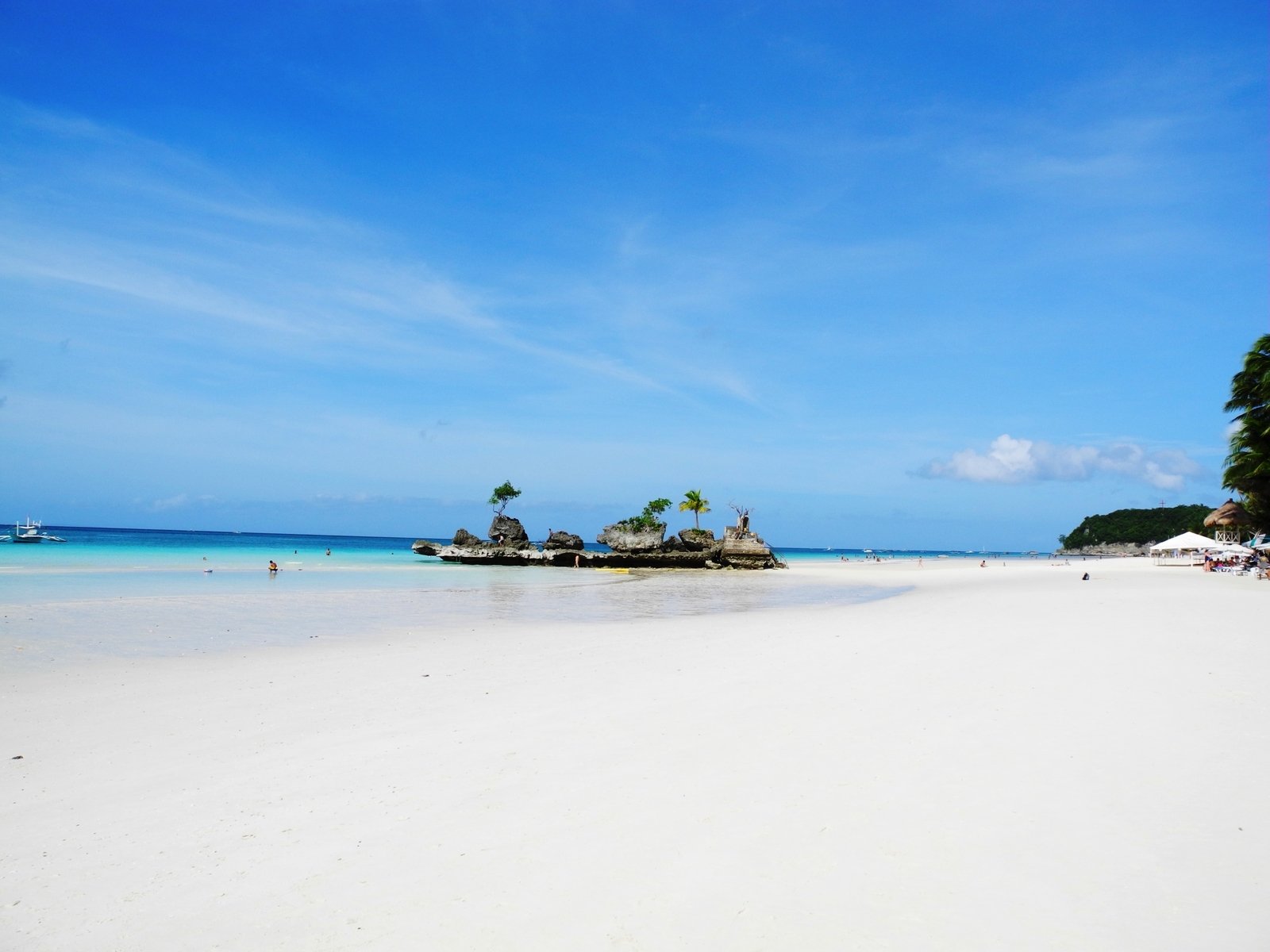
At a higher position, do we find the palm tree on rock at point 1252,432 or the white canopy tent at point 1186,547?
the palm tree on rock at point 1252,432

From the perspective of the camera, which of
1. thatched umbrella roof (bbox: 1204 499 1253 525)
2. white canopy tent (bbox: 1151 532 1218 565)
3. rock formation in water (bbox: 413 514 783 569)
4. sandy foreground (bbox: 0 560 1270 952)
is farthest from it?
rock formation in water (bbox: 413 514 783 569)

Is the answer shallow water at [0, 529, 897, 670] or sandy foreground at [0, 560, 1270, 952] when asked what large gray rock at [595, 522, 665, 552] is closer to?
shallow water at [0, 529, 897, 670]

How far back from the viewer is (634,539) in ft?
210

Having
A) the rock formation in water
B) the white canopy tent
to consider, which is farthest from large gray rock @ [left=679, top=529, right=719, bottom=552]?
the white canopy tent

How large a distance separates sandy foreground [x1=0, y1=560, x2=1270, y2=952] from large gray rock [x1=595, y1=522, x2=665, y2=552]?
53210mm

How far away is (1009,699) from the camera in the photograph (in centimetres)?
809

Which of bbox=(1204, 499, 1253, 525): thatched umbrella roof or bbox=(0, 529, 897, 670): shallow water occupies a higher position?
bbox=(1204, 499, 1253, 525): thatched umbrella roof

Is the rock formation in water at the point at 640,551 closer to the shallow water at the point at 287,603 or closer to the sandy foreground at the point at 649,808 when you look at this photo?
the shallow water at the point at 287,603

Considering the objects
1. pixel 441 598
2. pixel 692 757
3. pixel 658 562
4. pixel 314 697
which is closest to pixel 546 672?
pixel 314 697

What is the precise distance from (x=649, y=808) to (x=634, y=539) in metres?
59.0

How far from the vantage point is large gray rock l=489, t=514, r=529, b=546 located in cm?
7356

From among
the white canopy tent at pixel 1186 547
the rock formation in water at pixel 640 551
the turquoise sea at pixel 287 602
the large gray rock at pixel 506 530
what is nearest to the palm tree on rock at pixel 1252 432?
the white canopy tent at pixel 1186 547

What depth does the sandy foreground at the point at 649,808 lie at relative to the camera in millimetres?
3750

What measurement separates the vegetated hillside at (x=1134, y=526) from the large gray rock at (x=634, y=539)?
11593cm
